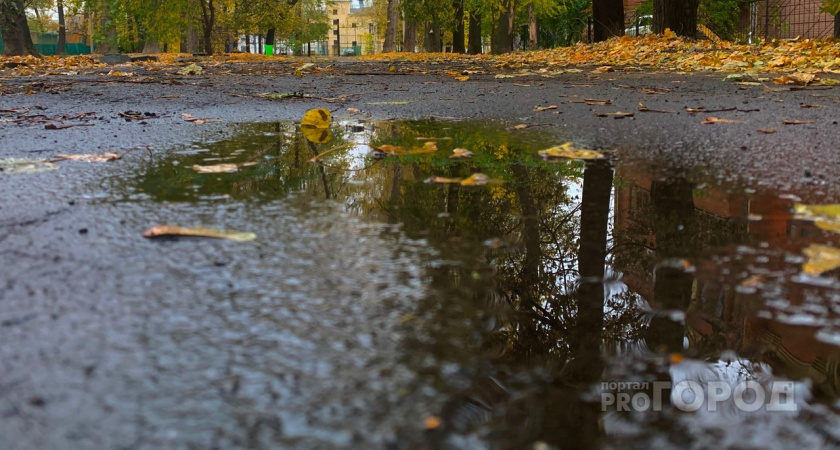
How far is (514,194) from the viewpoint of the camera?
2.08m

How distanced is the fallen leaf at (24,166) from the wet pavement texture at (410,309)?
143mm

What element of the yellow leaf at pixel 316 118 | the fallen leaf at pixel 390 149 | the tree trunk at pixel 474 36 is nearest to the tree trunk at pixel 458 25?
the tree trunk at pixel 474 36

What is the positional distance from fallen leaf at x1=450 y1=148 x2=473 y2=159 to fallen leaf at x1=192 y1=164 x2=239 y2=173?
868mm

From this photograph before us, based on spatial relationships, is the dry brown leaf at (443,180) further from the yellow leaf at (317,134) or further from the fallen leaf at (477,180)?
the yellow leaf at (317,134)

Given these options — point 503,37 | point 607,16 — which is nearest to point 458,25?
point 503,37

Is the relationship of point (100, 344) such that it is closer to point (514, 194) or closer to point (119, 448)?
point (119, 448)

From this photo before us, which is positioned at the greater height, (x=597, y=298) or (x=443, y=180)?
(x=443, y=180)

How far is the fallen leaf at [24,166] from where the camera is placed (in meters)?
2.39

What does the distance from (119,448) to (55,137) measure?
3076mm

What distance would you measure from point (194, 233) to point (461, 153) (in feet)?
4.78

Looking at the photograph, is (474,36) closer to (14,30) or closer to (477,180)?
(14,30)

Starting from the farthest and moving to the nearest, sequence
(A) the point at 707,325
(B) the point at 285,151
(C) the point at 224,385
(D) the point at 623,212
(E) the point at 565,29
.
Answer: (E) the point at 565,29, (B) the point at 285,151, (D) the point at 623,212, (A) the point at 707,325, (C) the point at 224,385

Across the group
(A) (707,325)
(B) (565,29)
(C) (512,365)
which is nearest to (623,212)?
(A) (707,325)

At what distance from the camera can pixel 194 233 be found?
1.56 meters
